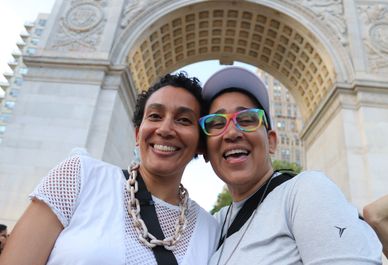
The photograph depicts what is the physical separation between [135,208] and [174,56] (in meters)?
14.9

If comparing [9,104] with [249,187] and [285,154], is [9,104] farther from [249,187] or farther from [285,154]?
[249,187]

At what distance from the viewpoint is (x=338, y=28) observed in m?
13.0

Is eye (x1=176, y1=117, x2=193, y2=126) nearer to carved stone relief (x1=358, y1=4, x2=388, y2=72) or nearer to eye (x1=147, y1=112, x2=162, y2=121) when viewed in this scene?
eye (x1=147, y1=112, x2=162, y2=121)

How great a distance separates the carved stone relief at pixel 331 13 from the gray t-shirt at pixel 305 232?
42.7 ft

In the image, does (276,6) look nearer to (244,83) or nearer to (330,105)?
(330,105)

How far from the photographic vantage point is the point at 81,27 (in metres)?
12.8

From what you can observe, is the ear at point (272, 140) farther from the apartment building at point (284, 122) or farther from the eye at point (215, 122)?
the apartment building at point (284, 122)

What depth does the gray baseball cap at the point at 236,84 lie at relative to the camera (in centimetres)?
201

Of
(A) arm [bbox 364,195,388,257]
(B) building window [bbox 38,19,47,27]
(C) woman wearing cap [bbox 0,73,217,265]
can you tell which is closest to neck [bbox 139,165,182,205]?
(C) woman wearing cap [bbox 0,73,217,265]

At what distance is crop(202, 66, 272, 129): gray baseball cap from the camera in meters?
2.01

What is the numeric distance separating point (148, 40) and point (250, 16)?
4.68m

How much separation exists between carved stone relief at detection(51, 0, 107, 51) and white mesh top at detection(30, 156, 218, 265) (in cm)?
1169

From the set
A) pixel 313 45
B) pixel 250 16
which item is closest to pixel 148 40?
pixel 250 16

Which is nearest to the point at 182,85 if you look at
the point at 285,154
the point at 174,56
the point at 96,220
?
the point at 96,220
